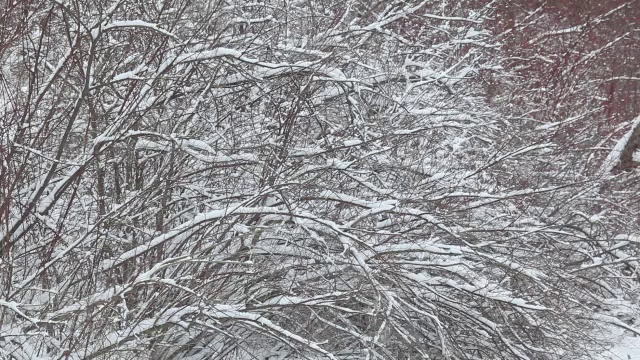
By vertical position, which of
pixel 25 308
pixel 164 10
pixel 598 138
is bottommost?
pixel 598 138

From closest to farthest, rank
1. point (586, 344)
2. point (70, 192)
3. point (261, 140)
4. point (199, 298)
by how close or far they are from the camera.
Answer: point (199, 298)
point (70, 192)
point (261, 140)
point (586, 344)

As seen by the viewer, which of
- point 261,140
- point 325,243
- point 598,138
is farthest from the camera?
point 598,138

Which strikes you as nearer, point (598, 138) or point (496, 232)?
point (496, 232)

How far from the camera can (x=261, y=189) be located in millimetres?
4480

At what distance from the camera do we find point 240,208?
4.28 m

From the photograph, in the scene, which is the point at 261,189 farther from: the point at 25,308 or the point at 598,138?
the point at 598,138

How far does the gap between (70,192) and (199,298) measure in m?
1.35

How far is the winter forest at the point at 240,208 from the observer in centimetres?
418

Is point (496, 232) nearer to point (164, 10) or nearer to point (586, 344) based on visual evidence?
point (586, 344)

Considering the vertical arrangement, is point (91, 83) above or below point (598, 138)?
above

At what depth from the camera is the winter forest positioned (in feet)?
13.7

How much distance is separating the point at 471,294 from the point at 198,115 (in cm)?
185

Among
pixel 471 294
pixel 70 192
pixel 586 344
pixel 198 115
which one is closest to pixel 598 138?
pixel 586 344

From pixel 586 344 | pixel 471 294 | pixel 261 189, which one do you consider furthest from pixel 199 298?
pixel 586 344
